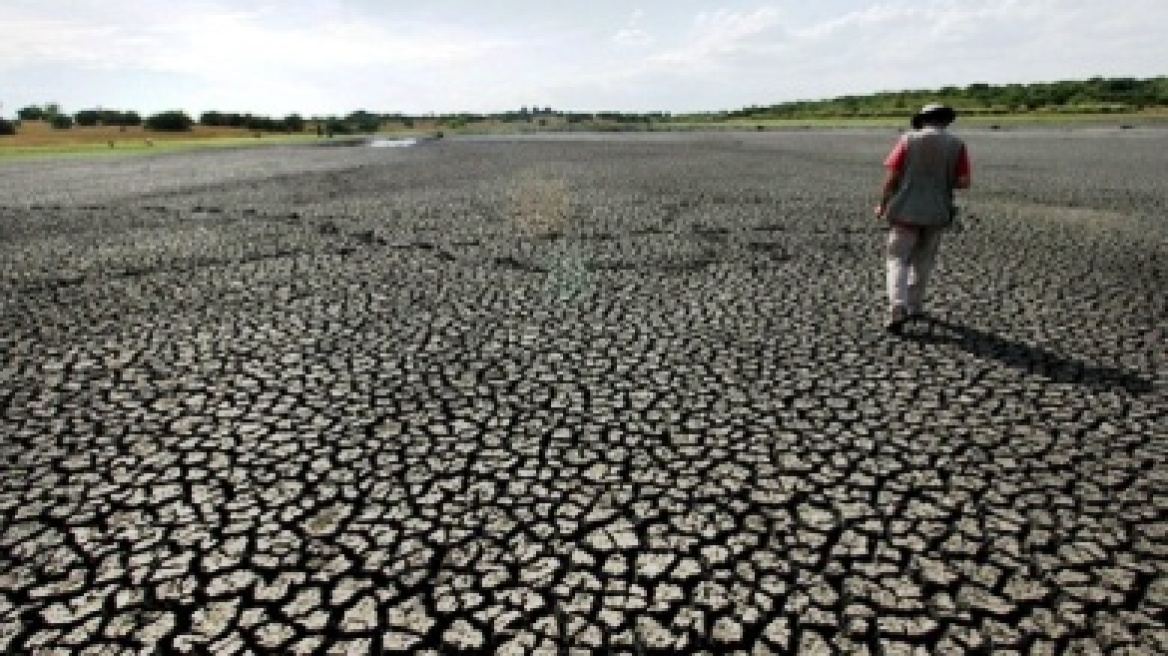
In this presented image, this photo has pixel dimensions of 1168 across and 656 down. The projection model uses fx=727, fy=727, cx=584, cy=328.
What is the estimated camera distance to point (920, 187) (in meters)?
6.88

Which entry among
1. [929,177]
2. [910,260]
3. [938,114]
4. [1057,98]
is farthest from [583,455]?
[1057,98]

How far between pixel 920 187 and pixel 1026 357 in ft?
5.98

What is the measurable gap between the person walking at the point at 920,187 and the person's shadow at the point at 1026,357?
30cm

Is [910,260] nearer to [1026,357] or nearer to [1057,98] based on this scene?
[1026,357]

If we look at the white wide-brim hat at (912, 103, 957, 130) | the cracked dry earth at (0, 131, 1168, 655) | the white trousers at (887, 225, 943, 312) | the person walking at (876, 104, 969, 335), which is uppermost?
the white wide-brim hat at (912, 103, 957, 130)

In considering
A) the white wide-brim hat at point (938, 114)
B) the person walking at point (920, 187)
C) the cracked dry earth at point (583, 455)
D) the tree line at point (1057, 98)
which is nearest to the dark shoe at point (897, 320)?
the person walking at point (920, 187)

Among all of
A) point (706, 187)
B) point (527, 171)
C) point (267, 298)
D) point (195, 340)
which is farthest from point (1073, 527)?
point (527, 171)

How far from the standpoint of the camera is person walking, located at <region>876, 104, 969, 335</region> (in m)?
6.83

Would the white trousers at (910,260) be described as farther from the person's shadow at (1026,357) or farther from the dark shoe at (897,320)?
the person's shadow at (1026,357)

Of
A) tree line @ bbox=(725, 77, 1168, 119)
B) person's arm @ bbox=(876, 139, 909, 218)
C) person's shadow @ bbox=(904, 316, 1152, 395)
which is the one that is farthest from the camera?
tree line @ bbox=(725, 77, 1168, 119)

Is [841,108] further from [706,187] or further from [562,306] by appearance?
[562,306]

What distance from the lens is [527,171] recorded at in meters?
27.1

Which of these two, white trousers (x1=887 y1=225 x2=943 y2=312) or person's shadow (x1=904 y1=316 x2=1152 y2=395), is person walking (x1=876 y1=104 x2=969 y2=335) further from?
person's shadow (x1=904 y1=316 x2=1152 y2=395)

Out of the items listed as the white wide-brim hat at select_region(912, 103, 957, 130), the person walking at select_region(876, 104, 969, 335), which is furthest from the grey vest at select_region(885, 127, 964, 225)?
the white wide-brim hat at select_region(912, 103, 957, 130)
